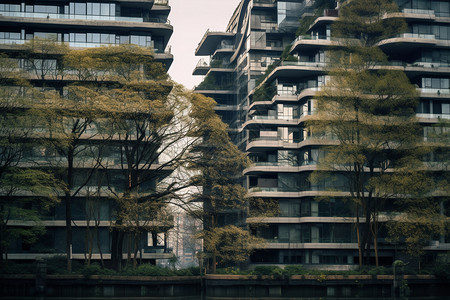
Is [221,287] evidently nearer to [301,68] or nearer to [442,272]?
[442,272]

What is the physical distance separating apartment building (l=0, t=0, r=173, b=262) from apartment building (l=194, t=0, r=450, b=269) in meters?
15.5

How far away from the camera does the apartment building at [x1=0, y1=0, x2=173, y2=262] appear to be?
242 feet

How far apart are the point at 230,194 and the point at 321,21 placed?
34.9 metres

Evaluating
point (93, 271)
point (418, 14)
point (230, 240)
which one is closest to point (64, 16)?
point (93, 271)

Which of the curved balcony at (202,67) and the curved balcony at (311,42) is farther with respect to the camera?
the curved balcony at (202,67)

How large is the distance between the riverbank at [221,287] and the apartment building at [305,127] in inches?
522

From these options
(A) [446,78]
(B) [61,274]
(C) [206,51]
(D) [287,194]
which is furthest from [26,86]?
(C) [206,51]

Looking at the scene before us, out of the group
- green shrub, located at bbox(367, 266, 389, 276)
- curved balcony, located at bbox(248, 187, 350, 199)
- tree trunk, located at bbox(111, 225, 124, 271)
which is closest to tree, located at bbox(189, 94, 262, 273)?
tree trunk, located at bbox(111, 225, 124, 271)

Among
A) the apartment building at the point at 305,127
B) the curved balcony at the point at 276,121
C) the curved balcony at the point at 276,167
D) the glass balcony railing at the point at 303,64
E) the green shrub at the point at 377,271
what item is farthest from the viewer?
the curved balcony at the point at 276,121

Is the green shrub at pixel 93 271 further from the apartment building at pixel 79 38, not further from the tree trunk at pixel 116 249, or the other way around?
the apartment building at pixel 79 38

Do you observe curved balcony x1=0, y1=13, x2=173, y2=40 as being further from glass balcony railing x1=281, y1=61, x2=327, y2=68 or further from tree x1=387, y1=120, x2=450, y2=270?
tree x1=387, y1=120, x2=450, y2=270

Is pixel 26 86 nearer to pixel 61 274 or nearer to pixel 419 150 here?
pixel 61 274

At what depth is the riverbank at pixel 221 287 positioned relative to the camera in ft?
184

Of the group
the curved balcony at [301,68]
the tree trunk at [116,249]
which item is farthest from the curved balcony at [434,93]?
the tree trunk at [116,249]
